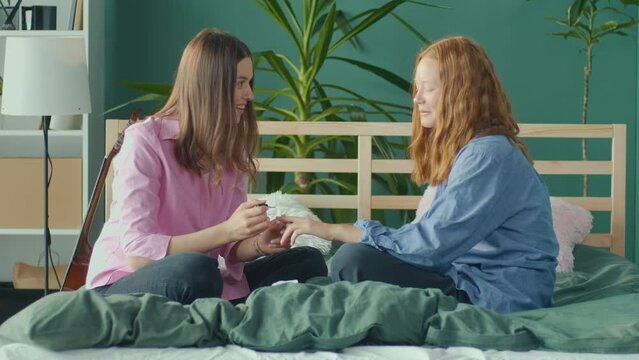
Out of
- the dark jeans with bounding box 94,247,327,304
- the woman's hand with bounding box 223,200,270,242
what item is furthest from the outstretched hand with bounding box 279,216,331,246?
the dark jeans with bounding box 94,247,327,304

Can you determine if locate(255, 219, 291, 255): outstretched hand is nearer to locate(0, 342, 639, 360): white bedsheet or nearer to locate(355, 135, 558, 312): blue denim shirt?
locate(355, 135, 558, 312): blue denim shirt

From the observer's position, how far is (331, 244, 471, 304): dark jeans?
2.27 meters

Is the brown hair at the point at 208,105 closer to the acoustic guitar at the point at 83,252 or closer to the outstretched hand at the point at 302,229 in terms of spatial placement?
the outstretched hand at the point at 302,229

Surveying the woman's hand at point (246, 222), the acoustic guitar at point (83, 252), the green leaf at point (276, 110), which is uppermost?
the green leaf at point (276, 110)

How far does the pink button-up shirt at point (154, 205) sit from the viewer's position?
2.30 metres

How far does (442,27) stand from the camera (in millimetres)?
4484

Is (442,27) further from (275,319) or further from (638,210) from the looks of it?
(275,319)

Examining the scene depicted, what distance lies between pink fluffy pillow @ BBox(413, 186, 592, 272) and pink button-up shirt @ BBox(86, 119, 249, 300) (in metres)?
0.79

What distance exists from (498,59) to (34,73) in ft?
6.35

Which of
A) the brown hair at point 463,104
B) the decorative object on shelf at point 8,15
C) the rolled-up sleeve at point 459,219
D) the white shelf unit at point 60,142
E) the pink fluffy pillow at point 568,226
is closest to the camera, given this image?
the rolled-up sleeve at point 459,219

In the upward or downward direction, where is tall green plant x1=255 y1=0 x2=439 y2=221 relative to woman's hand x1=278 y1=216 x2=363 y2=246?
upward

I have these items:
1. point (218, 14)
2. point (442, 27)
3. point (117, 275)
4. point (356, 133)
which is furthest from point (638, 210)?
point (117, 275)

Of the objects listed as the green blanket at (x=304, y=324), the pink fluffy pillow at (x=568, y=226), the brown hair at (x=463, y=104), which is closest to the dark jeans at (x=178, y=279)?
the green blanket at (x=304, y=324)

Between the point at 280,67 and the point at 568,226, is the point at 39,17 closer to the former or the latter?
the point at 280,67
